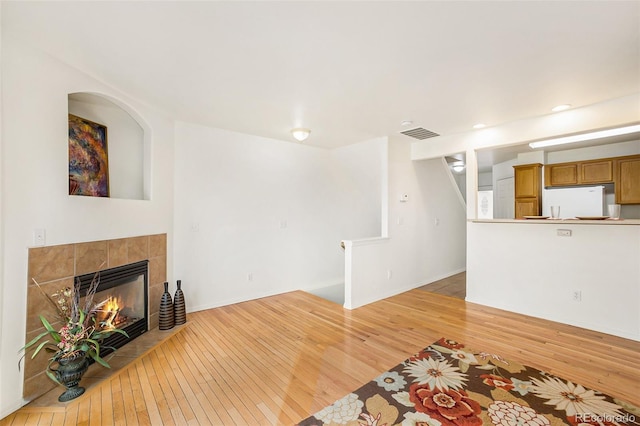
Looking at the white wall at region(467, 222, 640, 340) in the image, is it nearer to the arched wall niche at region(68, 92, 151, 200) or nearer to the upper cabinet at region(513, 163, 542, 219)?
the upper cabinet at region(513, 163, 542, 219)

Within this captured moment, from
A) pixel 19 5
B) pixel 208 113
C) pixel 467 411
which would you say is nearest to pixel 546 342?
pixel 467 411

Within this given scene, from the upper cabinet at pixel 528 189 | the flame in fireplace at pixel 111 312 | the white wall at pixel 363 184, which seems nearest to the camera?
the flame in fireplace at pixel 111 312

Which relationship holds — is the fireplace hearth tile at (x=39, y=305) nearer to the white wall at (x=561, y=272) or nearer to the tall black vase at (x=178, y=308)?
the tall black vase at (x=178, y=308)

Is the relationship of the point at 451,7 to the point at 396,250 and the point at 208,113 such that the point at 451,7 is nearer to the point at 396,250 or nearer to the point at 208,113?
the point at 208,113

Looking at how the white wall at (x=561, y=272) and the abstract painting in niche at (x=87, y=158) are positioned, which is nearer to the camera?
the abstract painting in niche at (x=87, y=158)

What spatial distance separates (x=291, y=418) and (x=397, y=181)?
3622 mm

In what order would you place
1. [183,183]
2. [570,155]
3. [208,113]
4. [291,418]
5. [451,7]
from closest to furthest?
[451,7], [291,418], [208,113], [183,183], [570,155]

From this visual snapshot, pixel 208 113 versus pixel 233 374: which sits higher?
pixel 208 113

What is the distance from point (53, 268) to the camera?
7.02 ft

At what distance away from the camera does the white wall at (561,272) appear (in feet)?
9.93

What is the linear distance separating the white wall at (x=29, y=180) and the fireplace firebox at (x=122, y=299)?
44cm

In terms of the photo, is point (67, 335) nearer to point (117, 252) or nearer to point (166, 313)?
point (117, 252)

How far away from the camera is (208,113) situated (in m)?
3.32

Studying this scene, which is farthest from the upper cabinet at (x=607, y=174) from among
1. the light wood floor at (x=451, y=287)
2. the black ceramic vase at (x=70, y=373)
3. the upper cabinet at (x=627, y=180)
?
the black ceramic vase at (x=70, y=373)
